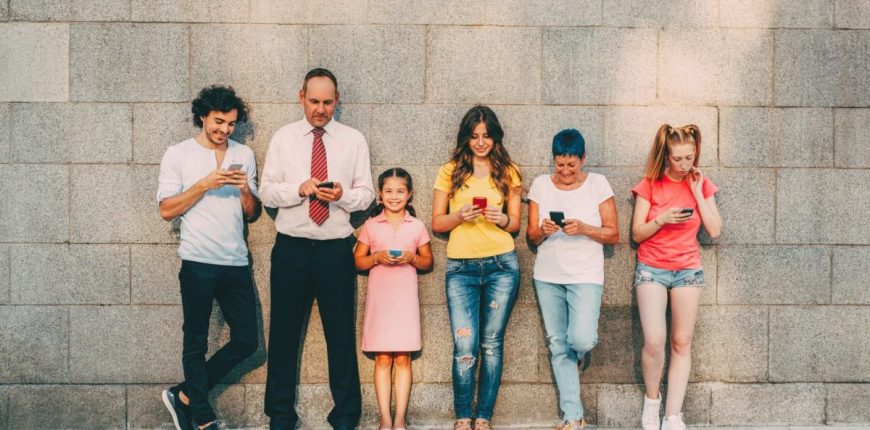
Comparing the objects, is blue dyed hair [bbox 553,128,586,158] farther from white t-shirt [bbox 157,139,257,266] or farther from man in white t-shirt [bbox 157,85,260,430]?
white t-shirt [bbox 157,139,257,266]

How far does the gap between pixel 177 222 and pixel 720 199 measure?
4.01 meters

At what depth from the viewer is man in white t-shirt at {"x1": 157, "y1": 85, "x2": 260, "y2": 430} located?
502 cm

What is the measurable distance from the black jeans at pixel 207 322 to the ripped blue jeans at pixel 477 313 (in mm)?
1406

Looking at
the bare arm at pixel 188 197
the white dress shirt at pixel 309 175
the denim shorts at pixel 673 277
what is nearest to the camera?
the bare arm at pixel 188 197

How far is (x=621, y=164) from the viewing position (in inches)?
221

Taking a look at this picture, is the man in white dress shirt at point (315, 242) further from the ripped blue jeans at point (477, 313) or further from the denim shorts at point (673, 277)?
the denim shorts at point (673, 277)

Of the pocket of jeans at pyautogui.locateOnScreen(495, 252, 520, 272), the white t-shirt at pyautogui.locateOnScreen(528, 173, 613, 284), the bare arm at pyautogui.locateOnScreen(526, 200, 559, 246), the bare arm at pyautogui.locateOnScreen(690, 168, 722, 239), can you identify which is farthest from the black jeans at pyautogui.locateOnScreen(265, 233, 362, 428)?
the bare arm at pyautogui.locateOnScreen(690, 168, 722, 239)

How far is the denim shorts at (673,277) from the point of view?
5.18 metres

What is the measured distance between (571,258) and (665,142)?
3.42 feet

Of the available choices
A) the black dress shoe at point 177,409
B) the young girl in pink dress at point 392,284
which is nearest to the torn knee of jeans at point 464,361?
the young girl in pink dress at point 392,284

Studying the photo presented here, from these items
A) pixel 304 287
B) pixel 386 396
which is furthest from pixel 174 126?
pixel 386 396

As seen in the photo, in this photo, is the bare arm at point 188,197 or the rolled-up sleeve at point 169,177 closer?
the bare arm at point 188,197

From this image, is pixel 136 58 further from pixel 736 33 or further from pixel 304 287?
pixel 736 33

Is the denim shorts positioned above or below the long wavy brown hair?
below
